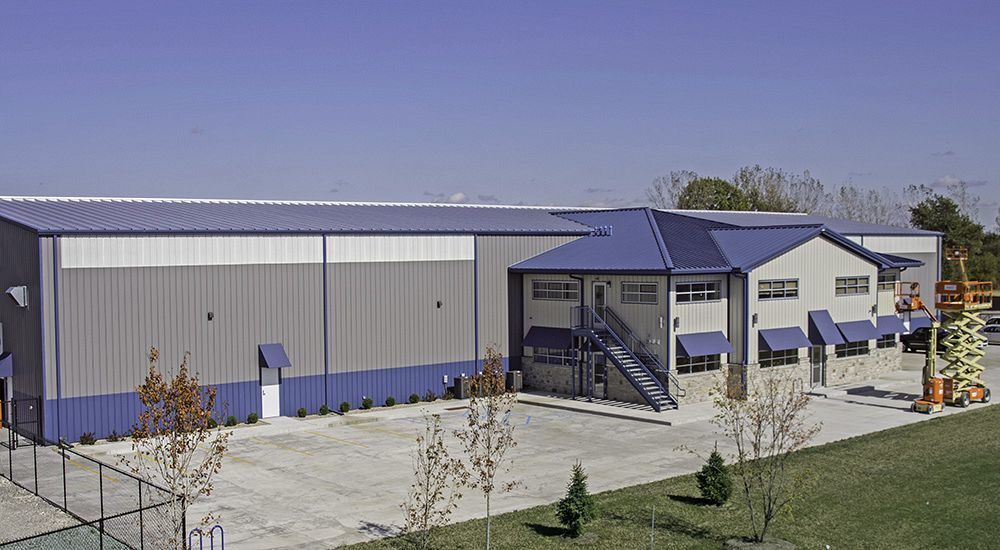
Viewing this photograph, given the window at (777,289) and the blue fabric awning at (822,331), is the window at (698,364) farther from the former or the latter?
the blue fabric awning at (822,331)

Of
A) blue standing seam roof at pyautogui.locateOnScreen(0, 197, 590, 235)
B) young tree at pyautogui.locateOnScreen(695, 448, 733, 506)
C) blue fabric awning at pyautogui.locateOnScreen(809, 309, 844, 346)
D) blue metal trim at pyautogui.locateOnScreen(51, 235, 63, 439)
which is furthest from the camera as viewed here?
blue fabric awning at pyautogui.locateOnScreen(809, 309, 844, 346)

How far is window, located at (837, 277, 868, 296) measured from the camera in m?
41.2

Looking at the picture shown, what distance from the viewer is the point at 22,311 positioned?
99.4ft

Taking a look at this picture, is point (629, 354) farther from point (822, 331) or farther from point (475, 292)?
point (822, 331)

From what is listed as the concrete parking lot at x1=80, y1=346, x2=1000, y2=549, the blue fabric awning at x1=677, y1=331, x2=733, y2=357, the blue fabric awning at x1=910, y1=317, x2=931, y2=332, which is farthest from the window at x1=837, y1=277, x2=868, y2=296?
the blue fabric awning at x1=910, y1=317, x2=931, y2=332

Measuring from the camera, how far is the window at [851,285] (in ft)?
135

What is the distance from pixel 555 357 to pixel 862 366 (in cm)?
1352

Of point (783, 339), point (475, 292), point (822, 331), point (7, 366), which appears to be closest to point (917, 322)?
point (822, 331)

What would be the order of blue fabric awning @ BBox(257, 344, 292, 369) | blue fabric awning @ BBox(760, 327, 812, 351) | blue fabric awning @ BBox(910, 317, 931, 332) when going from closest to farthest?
blue fabric awning @ BBox(257, 344, 292, 369) < blue fabric awning @ BBox(760, 327, 812, 351) < blue fabric awning @ BBox(910, 317, 931, 332)

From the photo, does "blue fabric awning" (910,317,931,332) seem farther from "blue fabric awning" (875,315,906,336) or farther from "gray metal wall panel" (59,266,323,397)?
"gray metal wall panel" (59,266,323,397)

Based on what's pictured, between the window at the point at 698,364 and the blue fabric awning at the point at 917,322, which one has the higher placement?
the blue fabric awning at the point at 917,322

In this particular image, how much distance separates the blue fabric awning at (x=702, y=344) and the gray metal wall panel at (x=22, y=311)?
70.0ft

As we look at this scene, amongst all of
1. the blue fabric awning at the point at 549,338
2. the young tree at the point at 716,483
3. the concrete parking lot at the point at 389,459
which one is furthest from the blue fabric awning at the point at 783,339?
the young tree at the point at 716,483

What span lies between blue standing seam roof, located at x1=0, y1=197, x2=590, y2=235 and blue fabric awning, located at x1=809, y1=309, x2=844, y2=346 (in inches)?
412
